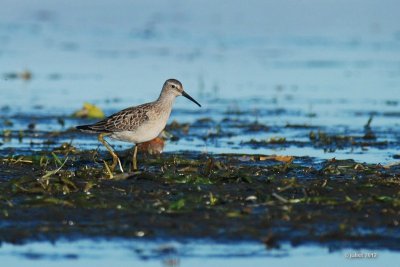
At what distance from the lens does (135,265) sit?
8.29 meters

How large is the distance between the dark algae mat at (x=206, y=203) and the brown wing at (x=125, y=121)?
21.5 inches

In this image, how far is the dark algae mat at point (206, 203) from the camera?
9062mm

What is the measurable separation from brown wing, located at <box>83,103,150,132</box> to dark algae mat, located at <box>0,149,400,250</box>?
21.5 inches

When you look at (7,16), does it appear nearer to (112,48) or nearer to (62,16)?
(62,16)

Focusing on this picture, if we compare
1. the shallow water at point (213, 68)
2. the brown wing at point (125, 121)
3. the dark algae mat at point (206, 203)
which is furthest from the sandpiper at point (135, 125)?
the shallow water at point (213, 68)

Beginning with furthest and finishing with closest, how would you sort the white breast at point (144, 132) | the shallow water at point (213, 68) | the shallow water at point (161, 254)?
the shallow water at point (213, 68) < the white breast at point (144, 132) < the shallow water at point (161, 254)

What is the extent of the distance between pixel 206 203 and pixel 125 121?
2546 millimetres

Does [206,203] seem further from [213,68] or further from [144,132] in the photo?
[213,68]

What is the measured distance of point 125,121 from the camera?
12180mm

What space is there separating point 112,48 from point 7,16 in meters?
9.03

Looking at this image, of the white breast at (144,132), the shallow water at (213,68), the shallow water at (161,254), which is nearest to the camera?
the shallow water at (161,254)

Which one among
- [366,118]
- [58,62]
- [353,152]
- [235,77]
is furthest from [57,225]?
[58,62]

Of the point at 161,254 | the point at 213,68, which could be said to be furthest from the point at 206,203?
A: the point at 213,68

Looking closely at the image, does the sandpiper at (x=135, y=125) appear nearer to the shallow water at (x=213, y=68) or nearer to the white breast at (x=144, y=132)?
the white breast at (x=144, y=132)
